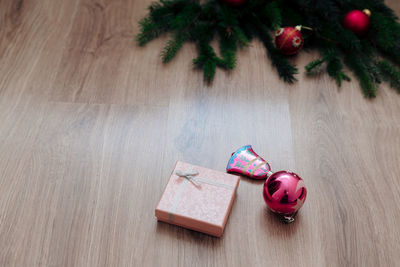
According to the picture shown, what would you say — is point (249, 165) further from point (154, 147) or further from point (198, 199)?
point (154, 147)

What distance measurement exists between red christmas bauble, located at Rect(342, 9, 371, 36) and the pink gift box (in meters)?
0.73

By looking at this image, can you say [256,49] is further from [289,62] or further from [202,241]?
[202,241]

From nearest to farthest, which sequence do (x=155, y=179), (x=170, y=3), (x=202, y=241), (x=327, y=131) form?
(x=202, y=241), (x=155, y=179), (x=327, y=131), (x=170, y=3)

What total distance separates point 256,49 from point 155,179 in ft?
2.08

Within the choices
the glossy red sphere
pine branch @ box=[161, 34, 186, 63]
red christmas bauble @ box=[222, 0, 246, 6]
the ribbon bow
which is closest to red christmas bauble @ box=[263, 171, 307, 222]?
the glossy red sphere

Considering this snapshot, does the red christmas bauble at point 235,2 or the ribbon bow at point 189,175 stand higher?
the red christmas bauble at point 235,2

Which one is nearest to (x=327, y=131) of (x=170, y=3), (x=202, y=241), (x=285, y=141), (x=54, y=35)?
(x=285, y=141)

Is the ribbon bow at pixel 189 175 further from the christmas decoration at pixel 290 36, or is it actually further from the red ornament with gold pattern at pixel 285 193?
the christmas decoration at pixel 290 36

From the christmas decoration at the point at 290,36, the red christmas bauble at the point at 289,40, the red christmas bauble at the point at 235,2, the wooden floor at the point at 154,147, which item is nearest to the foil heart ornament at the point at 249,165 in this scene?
the wooden floor at the point at 154,147

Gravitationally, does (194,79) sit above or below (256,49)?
below

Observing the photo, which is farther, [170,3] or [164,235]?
[170,3]

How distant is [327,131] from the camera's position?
3.83 ft

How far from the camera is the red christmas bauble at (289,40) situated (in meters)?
1.27

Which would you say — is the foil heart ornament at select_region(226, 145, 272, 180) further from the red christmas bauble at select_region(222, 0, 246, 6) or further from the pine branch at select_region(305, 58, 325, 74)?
the red christmas bauble at select_region(222, 0, 246, 6)
